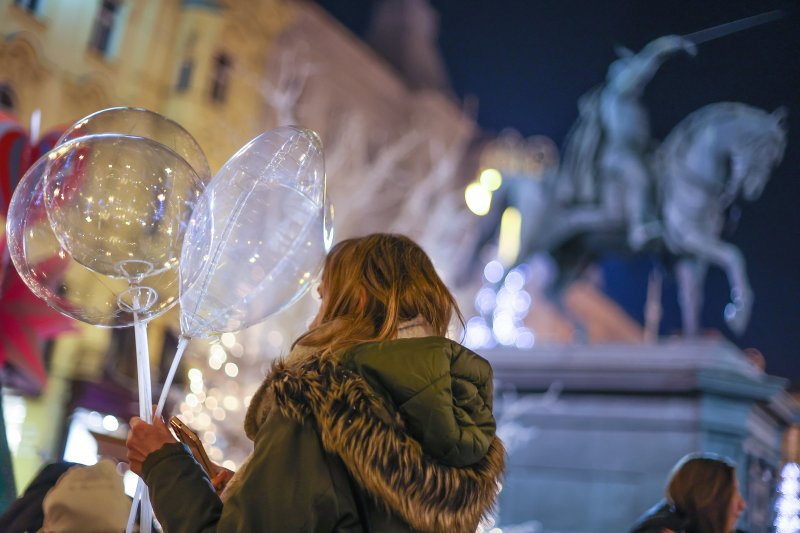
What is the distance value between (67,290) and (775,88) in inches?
393

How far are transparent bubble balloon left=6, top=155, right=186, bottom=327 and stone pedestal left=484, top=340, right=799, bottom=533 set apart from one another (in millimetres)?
6159

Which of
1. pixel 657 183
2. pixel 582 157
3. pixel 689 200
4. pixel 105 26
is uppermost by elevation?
pixel 105 26

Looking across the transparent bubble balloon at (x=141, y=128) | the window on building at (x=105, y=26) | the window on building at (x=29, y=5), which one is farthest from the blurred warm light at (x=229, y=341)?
the transparent bubble balloon at (x=141, y=128)

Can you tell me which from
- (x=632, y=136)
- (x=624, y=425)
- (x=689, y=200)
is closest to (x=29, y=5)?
(x=632, y=136)

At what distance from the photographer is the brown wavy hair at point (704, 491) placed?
351 centimetres

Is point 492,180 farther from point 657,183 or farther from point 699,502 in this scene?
point 699,502

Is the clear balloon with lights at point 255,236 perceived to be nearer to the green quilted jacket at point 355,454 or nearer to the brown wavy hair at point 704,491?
the green quilted jacket at point 355,454

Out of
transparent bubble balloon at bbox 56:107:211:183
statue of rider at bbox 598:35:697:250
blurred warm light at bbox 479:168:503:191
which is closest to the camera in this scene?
transparent bubble balloon at bbox 56:107:211:183

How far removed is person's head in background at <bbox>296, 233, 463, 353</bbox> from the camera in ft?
7.04

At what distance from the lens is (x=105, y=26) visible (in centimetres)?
1870

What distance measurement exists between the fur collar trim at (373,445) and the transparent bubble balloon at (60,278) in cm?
65

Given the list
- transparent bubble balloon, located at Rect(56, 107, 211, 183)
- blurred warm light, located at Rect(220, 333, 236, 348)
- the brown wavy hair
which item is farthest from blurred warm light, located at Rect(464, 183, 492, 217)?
transparent bubble balloon, located at Rect(56, 107, 211, 183)

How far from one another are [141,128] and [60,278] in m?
0.46

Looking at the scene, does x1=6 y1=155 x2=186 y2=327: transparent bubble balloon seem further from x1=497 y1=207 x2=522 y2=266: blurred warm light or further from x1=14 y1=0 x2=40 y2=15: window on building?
x1=14 y1=0 x2=40 y2=15: window on building
